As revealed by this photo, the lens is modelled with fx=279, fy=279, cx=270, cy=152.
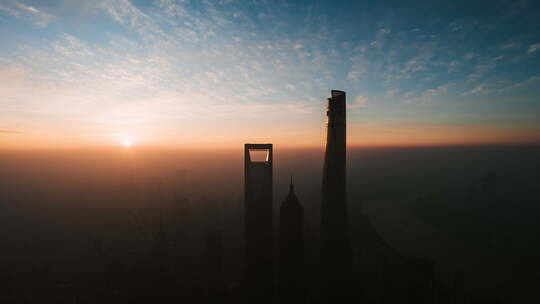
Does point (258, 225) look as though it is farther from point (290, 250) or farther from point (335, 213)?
point (335, 213)

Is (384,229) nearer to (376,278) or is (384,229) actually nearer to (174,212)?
(376,278)

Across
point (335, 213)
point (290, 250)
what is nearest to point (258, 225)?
point (290, 250)

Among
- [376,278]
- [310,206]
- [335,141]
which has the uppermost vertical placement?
[335,141]

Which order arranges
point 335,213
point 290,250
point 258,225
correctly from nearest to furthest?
1. point 258,225
2. point 290,250
3. point 335,213

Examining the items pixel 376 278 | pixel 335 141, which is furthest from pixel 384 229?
pixel 335 141

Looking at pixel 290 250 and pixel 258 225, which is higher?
pixel 258 225

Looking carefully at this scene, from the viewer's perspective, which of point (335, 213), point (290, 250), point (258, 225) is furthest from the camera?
point (335, 213)

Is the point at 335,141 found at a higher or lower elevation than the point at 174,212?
higher
